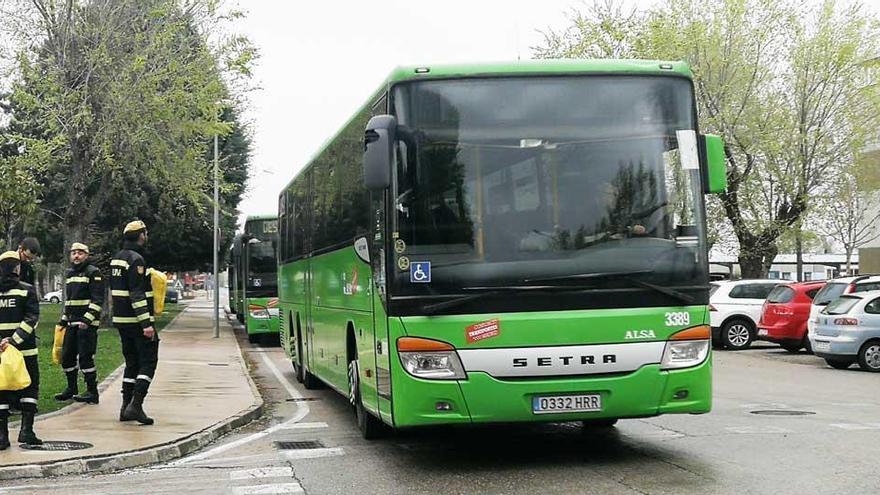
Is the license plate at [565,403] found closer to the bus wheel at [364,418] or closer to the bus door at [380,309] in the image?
the bus door at [380,309]

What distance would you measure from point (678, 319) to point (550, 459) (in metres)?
1.74

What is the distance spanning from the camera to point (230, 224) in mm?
50312

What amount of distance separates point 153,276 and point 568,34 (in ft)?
107

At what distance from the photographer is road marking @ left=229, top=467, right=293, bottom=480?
938 cm

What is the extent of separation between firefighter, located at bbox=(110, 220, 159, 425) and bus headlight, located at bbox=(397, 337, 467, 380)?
4.06 meters

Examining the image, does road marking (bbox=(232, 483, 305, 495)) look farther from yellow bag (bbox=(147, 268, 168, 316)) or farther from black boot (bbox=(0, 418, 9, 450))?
yellow bag (bbox=(147, 268, 168, 316))

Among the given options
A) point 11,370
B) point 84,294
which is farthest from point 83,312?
point 11,370

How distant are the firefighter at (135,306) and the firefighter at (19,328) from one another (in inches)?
54.3

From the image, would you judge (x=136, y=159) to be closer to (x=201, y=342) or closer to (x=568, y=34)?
(x=201, y=342)

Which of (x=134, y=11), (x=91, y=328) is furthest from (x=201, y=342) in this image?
(x=91, y=328)

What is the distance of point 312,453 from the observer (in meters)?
10.6

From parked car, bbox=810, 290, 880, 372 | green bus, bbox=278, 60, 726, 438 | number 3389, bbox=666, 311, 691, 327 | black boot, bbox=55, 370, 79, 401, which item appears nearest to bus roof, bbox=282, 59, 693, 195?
green bus, bbox=278, 60, 726, 438

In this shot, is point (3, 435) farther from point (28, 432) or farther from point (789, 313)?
point (789, 313)

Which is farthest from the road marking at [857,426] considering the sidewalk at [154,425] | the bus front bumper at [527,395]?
the sidewalk at [154,425]
